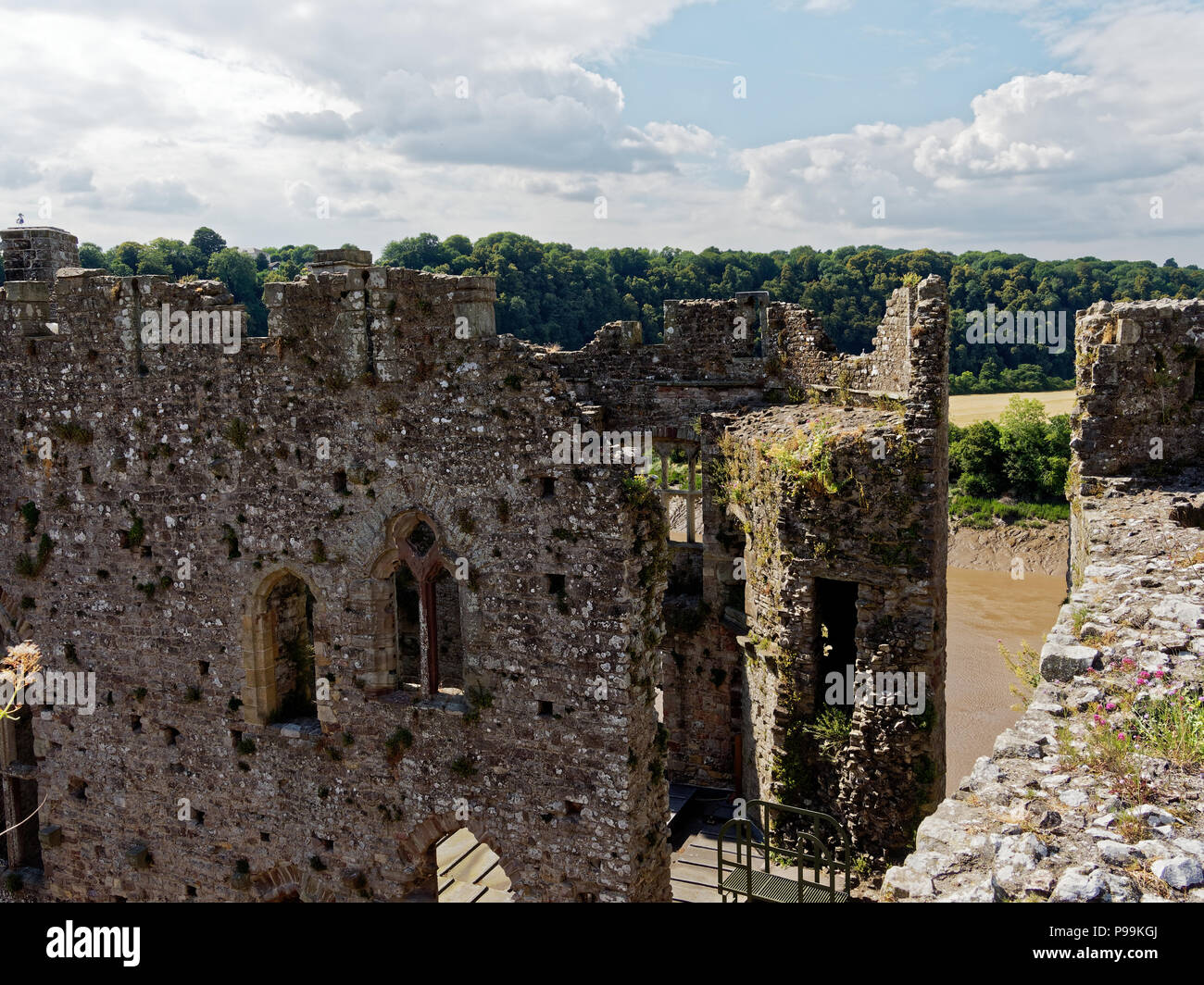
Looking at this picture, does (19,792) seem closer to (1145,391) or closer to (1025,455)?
(1145,391)

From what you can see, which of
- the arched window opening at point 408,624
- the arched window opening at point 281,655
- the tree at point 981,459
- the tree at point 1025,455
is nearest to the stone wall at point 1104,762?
the arched window opening at point 281,655

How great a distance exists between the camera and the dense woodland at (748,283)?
171 ft

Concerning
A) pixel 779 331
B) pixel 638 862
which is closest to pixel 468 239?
pixel 779 331

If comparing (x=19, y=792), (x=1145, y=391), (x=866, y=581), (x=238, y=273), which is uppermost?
(x=238, y=273)

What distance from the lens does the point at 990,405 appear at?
204 feet

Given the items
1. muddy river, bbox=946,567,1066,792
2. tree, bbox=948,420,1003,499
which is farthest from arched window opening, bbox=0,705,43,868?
tree, bbox=948,420,1003,499

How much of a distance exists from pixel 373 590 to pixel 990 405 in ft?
196

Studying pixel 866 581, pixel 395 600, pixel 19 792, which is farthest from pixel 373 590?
pixel 19 792

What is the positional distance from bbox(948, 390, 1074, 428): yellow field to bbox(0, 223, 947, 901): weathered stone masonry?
142 ft

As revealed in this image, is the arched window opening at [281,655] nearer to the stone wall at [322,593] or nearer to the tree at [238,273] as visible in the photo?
the stone wall at [322,593]

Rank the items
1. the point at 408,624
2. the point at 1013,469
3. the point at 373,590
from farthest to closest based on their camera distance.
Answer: the point at 1013,469, the point at 408,624, the point at 373,590

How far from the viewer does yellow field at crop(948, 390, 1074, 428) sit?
184 ft
